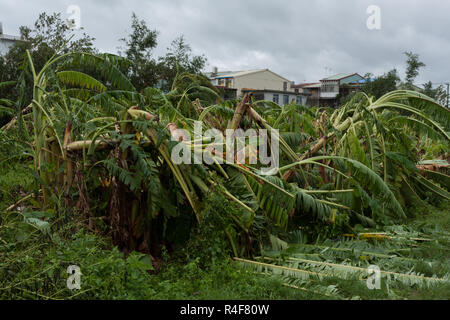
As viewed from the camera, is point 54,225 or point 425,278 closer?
point 425,278

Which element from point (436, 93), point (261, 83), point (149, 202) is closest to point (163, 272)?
point (149, 202)

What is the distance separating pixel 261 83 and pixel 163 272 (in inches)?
1866

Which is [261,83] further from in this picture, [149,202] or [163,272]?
[163,272]

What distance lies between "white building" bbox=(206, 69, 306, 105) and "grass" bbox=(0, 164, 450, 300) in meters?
40.0

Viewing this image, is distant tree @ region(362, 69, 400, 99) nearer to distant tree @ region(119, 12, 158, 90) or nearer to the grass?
distant tree @ region(119, 12, 158, 90)

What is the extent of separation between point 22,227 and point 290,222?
9.66 feet

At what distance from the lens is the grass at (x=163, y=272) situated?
2875mm

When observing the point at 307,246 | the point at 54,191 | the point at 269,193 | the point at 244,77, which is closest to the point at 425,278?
the point at 307,246

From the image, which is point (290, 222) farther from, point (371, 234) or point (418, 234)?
point (418, 234)

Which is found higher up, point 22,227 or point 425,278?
point 22,227

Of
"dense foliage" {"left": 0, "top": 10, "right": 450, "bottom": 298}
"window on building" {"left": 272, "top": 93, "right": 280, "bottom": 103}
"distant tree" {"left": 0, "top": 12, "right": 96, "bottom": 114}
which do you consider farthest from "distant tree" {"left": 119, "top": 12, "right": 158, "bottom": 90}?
"window on building" {"left": 272, "top": 93, "right": 280, "bottom": 103}
